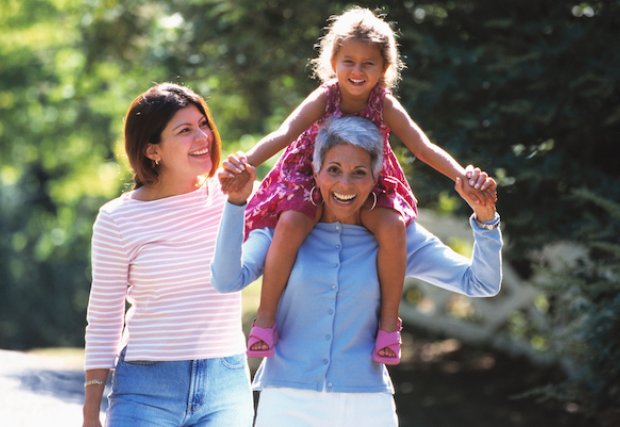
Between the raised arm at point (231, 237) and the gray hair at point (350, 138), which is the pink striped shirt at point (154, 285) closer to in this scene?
the raised arm at point (231, 237)

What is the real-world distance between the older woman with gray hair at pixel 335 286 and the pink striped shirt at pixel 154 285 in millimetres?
311

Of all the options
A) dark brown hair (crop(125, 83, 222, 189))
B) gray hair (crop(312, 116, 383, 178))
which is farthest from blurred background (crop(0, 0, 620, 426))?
gray hair (crop(312, 116, 383, 178))

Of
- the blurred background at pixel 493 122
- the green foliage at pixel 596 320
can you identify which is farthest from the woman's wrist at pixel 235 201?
the green foliage at pixel 596 320

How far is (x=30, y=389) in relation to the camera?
461 cm

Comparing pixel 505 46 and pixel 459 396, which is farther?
pixel 459 396

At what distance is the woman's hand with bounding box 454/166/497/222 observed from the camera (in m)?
2.68

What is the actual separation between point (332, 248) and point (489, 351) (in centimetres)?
558

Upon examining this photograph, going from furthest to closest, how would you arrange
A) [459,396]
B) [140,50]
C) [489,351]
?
[140,50]
[489,351]
[459,396]

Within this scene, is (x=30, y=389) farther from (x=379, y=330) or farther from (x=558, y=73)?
(x=558, y=73)

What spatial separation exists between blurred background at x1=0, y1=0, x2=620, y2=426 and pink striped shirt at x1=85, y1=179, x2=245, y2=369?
512mm

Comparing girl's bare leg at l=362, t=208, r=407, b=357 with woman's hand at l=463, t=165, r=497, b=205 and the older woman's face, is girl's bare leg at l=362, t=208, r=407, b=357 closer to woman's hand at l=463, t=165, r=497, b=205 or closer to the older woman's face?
the older woman's face

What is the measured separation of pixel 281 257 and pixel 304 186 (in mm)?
225

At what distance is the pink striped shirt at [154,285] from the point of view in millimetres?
2998

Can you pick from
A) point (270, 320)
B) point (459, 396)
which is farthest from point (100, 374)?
point (459, 396)
